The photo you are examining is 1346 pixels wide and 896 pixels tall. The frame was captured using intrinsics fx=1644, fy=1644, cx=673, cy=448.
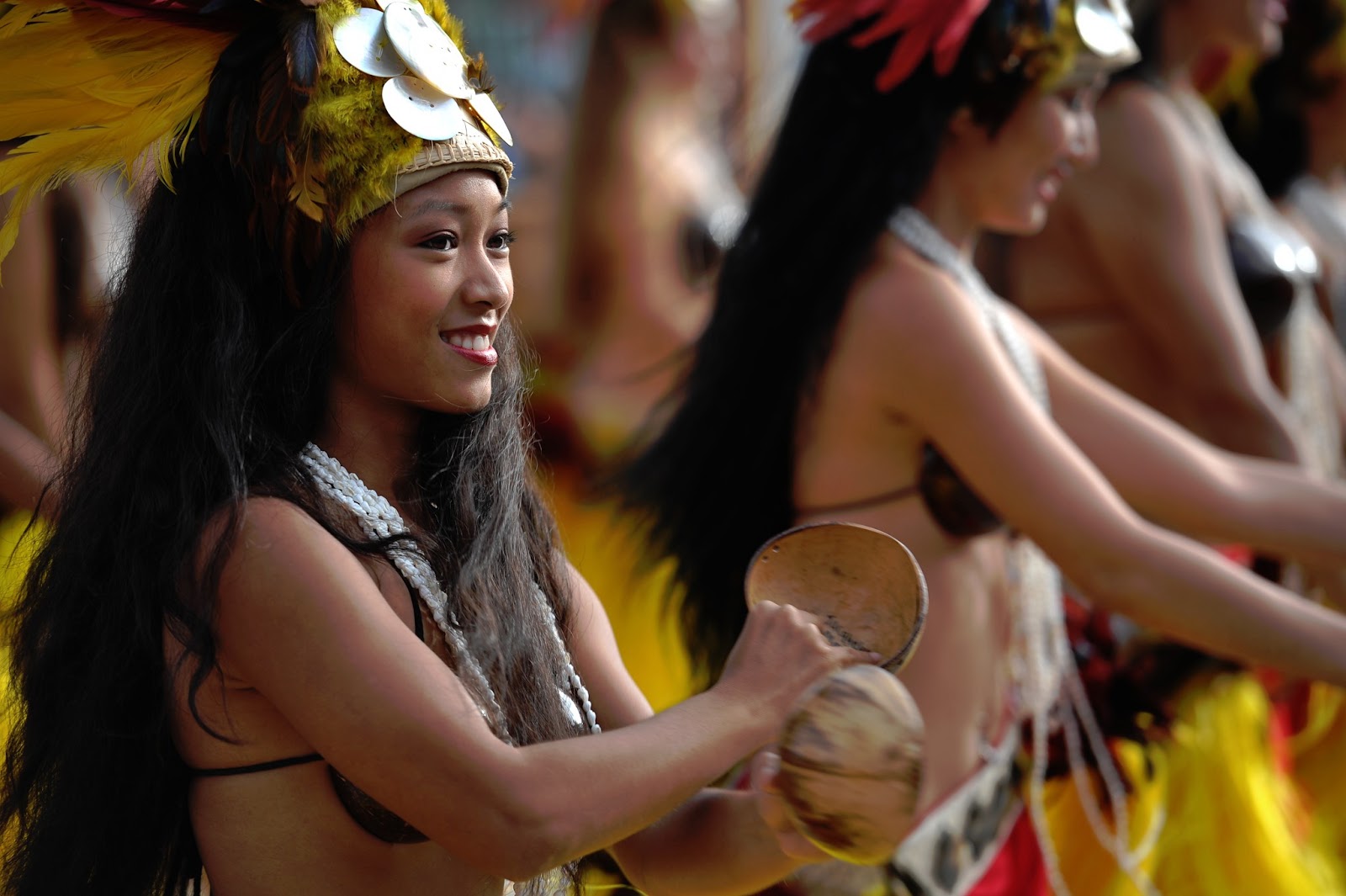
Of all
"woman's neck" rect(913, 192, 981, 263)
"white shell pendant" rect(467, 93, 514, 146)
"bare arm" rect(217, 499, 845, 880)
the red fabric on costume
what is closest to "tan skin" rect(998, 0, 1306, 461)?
"woman's neck" rect(913, 192, 981, 263)

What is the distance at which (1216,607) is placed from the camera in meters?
2.45

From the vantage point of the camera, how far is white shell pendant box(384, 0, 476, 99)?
1.75 metres

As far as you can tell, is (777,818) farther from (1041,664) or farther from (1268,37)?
(1268,37)

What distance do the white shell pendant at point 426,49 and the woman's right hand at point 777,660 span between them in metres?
0.65

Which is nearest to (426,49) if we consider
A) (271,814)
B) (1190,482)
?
(271,814)

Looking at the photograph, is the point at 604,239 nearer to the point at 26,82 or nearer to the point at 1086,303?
the point at 1086,303

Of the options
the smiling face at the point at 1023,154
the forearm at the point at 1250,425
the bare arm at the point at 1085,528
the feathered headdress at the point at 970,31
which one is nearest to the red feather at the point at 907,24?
the feathered headdress at the point at 970,31

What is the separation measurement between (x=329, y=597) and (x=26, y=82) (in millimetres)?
693

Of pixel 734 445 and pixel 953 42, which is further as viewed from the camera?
pixel 734 445

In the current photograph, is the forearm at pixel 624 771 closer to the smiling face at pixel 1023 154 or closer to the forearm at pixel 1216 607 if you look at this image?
the forearm at pixel 1216 607

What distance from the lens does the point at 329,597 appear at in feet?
5.27

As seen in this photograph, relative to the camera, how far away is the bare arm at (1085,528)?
2439 mm

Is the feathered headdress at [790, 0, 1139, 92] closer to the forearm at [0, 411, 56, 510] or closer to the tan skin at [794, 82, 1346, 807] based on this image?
the tan skin at [794, 82, 1346, 807]

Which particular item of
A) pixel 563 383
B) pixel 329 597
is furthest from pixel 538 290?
pixel 329 597
